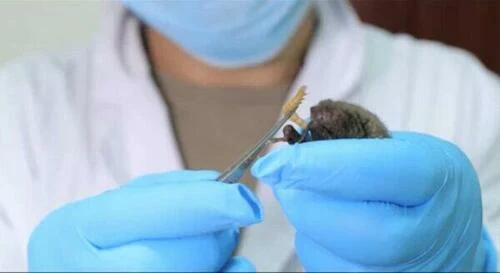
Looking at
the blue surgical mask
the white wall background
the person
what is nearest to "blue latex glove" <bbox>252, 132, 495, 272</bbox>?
the person

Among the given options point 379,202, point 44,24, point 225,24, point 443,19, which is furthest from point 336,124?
point 443,19

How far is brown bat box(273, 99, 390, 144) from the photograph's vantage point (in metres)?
0.57

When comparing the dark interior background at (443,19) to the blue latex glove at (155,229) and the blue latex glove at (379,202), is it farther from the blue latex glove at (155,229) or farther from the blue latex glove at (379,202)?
the blue latex glove at (155,229)

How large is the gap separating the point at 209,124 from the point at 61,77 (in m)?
0.16

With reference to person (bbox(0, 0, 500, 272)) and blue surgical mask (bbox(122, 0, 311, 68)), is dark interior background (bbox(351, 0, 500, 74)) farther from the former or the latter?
blue surgical mask (bbox(122, 0, 311, 68))

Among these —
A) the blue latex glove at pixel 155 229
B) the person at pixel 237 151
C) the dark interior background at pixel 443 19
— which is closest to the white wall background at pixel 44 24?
the person at pixel 237 151

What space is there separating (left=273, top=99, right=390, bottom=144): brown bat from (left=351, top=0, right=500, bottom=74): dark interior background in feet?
1.85

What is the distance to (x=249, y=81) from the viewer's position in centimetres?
83

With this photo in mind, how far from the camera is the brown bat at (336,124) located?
0.57 metres

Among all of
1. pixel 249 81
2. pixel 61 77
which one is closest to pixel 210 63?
pixel 249 81

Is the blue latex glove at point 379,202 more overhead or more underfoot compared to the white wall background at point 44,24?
more underfoot

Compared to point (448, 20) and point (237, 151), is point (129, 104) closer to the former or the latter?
point (237, 151)

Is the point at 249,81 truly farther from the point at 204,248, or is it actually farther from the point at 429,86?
the point at 204,248

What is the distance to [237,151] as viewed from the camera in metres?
0.80
